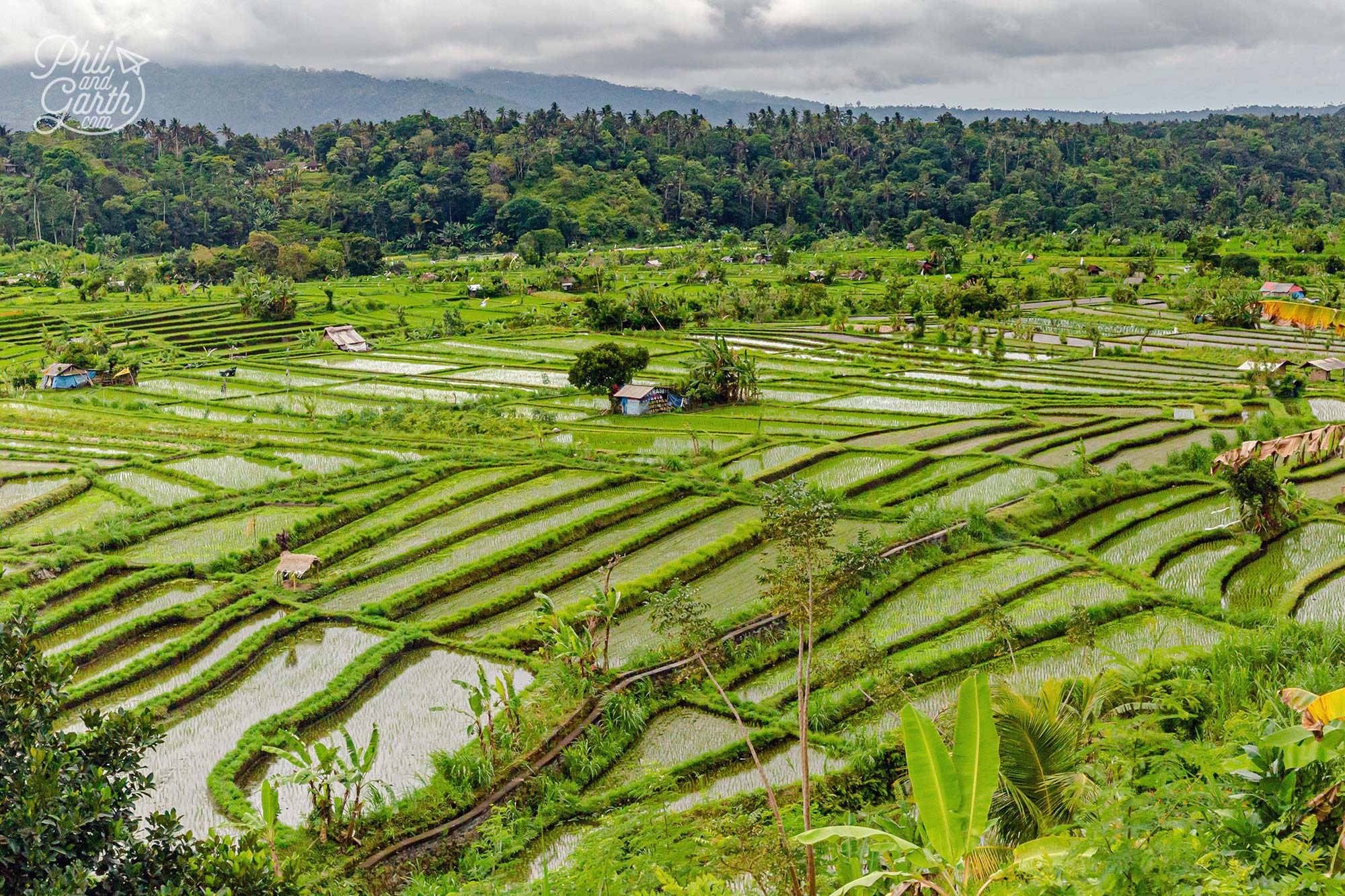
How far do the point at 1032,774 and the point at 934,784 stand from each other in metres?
2.42

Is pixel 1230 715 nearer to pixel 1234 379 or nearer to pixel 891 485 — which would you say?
pixel 891 485

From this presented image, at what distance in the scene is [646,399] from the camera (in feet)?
88.6

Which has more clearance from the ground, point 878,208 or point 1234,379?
point 878,208

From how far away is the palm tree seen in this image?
22.0 ft

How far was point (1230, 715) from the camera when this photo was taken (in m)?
8.38

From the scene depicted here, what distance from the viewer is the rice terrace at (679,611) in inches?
224

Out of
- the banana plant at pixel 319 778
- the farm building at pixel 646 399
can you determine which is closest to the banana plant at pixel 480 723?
the banana plant at pixel 319 778

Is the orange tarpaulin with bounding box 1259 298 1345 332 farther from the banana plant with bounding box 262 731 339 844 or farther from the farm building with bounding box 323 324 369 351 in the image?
the banana plant with bounding box 262 731 339 844

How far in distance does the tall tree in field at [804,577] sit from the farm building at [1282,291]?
39744 millimetres

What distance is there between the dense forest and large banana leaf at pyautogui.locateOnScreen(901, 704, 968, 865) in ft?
236

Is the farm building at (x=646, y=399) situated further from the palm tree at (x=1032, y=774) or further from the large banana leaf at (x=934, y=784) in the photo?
the large banana leaf at (x=934, y=784)

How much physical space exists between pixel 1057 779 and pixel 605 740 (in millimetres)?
5282

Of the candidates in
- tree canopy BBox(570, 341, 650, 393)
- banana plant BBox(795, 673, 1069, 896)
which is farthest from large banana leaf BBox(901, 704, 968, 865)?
tree canopy BBox(570, 341, 650, 393)

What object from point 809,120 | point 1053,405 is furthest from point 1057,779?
point 809,120
